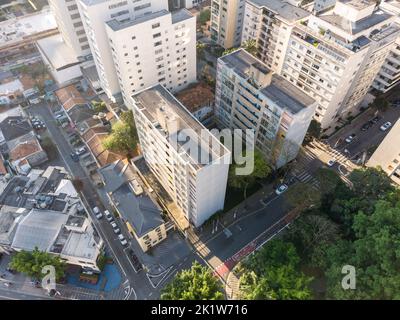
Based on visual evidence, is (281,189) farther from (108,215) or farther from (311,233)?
(108,215)

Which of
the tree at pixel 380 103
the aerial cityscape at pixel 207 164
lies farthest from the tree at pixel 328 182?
the tree at pixel 380 103

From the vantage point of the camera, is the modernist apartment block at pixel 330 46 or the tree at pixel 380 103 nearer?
the modernist apartment block at pixel 330 46

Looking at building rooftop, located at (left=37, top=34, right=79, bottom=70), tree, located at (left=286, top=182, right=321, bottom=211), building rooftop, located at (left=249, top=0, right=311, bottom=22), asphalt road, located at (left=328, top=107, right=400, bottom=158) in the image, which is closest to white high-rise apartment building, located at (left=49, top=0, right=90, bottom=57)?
building rooftop, located at (left=37, top=34, right=79, bottom=70)

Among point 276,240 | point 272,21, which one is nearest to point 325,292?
point 276,240

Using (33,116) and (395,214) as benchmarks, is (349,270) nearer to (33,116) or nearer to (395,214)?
(395,214)

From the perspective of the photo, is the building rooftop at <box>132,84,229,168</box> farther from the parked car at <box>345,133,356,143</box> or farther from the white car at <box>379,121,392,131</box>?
the white car at <box>379,121,392,131</box>

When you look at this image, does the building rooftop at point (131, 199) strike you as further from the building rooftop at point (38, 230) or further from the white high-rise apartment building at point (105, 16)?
the white high-rise apartment building at point (105, 16)
